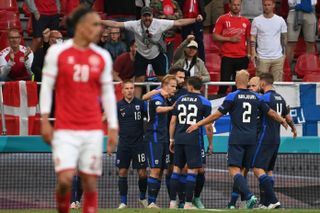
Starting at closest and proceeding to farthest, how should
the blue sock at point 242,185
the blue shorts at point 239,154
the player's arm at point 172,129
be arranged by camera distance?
1. the blue sock at point 242,185
2. the blue shorts at point 239,154
3. the player's arm at point 172,129

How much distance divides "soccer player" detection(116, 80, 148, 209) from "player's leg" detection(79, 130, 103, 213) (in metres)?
6.38

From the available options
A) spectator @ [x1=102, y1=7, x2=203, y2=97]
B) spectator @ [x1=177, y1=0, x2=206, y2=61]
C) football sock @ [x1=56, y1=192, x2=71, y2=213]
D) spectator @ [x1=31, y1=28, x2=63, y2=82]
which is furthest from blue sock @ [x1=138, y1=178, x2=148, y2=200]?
football sock @ [x1=56, y1=192, x2=71, y2=213]

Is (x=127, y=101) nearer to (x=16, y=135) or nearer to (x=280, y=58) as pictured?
(x=16, y=135)

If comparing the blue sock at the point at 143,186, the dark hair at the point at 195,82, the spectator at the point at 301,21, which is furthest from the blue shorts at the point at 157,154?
the spectator at the point at 301,21

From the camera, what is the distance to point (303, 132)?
22.1 m

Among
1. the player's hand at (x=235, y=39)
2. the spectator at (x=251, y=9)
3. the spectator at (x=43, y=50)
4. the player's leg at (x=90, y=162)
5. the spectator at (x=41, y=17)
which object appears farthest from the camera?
the spectator at (x=251, y=9)

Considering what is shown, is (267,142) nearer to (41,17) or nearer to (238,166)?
(238,166)

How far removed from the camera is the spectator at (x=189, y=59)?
786 inches

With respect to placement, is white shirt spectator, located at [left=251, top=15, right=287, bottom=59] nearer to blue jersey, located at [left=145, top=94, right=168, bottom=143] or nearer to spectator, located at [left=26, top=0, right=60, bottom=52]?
spectator, located at [left=26, top=0, right=60, bottom=52]

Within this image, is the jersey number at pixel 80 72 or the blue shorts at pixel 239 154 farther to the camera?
the blue shorts at pixel 239 154

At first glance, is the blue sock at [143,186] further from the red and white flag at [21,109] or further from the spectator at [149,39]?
the red and white flag at [21,109]

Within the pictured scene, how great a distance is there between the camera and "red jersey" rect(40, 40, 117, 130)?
444 inches

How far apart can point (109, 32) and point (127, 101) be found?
16.6 feet

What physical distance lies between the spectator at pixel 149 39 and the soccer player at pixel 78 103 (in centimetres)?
1019
